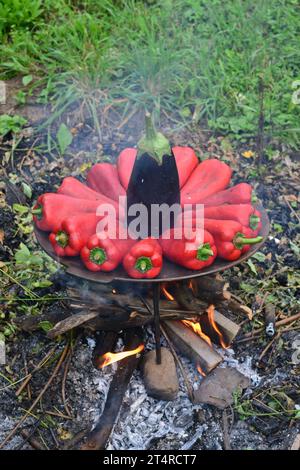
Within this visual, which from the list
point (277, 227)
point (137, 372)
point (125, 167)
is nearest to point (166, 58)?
point (277, 227)

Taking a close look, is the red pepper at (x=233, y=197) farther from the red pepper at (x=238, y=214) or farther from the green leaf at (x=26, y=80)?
the green leaf at (x=26, y=80)

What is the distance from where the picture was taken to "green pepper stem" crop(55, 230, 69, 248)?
2.90 meters

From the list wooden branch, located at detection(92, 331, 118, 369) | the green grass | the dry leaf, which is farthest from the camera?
the green grass

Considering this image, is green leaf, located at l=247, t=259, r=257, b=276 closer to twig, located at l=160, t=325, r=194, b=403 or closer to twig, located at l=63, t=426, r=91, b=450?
twig, located at l=160, t=325, r=194, b=403

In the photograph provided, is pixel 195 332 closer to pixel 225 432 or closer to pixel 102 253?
pixel 225 432

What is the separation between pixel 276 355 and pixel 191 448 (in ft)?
2.33

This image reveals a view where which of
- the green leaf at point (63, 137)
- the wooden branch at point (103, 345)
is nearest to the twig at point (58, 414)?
the wooden branch at point (103, 345)

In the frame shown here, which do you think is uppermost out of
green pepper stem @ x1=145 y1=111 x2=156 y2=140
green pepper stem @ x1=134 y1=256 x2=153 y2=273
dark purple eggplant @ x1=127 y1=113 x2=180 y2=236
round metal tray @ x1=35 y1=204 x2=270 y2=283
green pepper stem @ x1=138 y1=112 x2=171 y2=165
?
green pepper stem @ x1=145 y1=111 x2=156 y2=140

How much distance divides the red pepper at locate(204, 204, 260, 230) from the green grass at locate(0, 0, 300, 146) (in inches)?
73.3

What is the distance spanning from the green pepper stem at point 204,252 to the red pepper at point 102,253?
1.03 ft

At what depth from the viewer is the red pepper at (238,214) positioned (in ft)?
9.80

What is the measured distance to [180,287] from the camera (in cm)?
354

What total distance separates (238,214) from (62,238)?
76 centimetres

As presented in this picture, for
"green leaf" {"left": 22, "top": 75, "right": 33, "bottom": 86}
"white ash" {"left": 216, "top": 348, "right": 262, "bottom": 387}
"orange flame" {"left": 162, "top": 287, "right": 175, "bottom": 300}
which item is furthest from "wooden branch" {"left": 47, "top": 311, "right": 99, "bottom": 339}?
"green leaf" {"left": 22, "top": 75, "right": 33, "bottom": 86}
